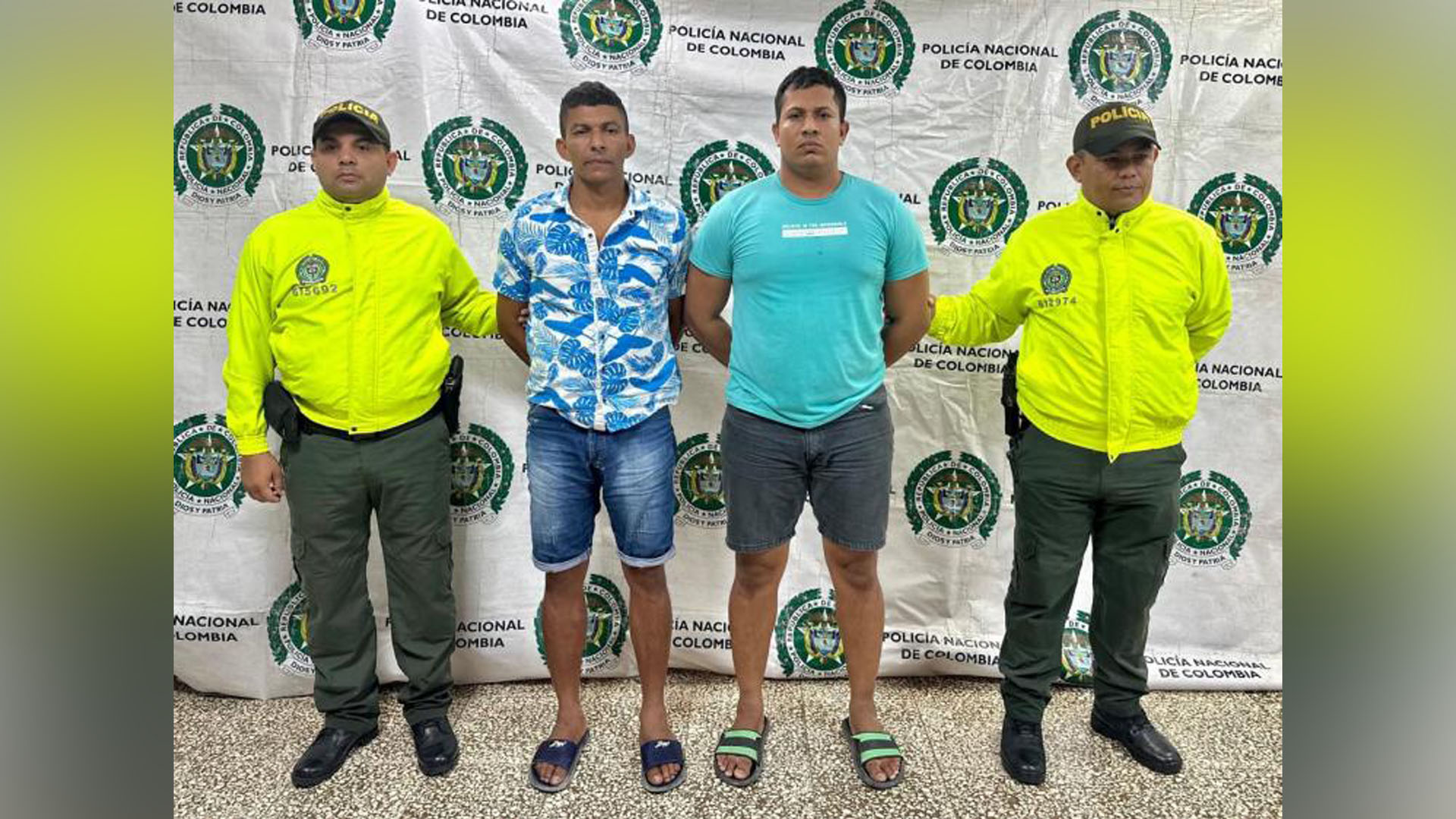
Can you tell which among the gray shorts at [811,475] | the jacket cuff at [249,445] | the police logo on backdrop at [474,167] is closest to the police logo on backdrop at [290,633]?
the jacket cuff at [249,445]

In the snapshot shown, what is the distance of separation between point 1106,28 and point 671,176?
4.79 feet

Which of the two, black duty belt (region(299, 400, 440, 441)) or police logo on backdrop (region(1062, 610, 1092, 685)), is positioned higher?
black duty belt (region(299, 400, 440, 441))

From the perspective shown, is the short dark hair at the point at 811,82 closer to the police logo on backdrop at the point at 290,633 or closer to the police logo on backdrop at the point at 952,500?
the police logo on backdrop at the point at 952,500

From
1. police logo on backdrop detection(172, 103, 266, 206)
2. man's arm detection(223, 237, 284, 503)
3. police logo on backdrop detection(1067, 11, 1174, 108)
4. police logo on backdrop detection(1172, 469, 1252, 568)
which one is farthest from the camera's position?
police logo on backdrop detection(1172, 469, 1252, 568)

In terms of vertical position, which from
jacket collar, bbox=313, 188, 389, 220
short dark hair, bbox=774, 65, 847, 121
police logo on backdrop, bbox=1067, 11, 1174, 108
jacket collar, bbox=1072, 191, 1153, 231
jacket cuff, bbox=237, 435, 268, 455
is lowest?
jacket cuff, bbox=237, 435, 268, 455

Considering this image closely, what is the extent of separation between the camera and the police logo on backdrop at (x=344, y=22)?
2443mm

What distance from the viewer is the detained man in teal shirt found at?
1980mm

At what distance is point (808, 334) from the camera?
1.99 metres

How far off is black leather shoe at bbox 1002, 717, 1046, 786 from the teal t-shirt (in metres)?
1.04

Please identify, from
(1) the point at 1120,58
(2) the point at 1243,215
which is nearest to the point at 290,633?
(1) the point at 1120,58

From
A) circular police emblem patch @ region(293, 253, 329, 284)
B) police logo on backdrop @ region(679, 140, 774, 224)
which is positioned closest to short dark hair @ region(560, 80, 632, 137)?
police logo on backdrop @ region(679, 140, 774, 224)

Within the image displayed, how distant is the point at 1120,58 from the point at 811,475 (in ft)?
5.63

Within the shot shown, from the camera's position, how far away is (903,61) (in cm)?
256

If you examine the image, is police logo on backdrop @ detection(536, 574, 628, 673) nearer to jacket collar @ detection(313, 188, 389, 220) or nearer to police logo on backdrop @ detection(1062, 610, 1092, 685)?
jacket collar @ detection(313, 188, 389, 220)
